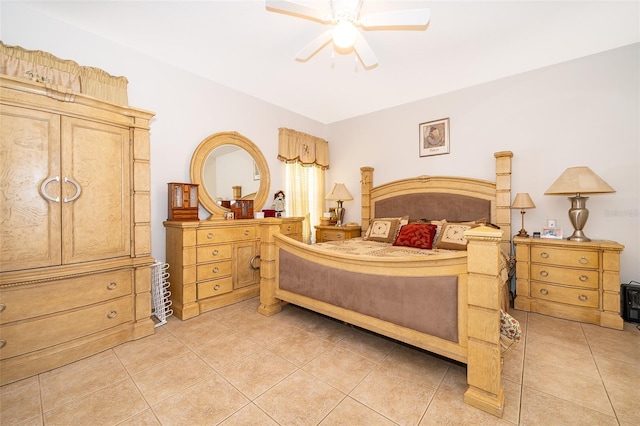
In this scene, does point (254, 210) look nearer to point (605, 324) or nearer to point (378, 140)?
point (378, 140)

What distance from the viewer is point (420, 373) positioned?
177cm

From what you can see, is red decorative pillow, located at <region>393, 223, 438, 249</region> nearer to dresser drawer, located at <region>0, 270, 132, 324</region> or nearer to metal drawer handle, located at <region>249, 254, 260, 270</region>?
metal drawer handle, located at <region>249, 254, 260, 270</region>

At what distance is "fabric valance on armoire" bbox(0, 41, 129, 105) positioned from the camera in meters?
2.06

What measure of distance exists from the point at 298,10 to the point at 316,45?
44cm

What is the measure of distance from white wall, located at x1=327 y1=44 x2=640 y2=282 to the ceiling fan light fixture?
7.85 ft

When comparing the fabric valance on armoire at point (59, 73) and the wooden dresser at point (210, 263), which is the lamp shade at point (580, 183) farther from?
the fabric valance on armoire at point (59, 73)

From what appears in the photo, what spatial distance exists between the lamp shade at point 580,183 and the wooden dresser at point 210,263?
3.37 meters

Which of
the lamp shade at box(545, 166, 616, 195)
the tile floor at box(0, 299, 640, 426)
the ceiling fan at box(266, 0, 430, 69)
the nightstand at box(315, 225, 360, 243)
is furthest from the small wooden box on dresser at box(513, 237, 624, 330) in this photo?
→ the ceiling fan at box(266, 0, 430, 69)

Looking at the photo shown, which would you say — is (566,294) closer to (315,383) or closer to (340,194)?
(315,383)

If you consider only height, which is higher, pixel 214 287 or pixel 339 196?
pixel 339 196

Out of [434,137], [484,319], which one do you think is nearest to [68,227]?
[484,319]

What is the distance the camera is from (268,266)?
8.81 feet

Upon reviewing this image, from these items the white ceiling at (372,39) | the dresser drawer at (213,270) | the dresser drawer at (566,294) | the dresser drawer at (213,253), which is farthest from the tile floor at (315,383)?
the white ceiling at (372,39)

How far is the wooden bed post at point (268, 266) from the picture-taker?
106 inches
